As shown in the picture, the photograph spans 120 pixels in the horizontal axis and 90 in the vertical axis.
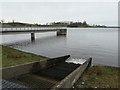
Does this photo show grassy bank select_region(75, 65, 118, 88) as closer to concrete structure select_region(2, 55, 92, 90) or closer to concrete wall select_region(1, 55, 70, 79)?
concrete structure select_region(2, 55, 92, 90)

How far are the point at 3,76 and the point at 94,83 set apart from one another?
5.60 m

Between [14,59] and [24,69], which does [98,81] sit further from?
[14,59]

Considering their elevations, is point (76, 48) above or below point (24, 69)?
below

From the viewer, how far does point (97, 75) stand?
10953 mm

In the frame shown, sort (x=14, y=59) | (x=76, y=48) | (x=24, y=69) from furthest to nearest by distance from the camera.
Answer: (x=76, y=48)
(x=14, y=59)
(x=24, y=69)

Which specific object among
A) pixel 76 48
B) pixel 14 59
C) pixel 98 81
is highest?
pixel 14 59

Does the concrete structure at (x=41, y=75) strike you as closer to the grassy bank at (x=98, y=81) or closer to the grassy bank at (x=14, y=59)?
the grassy bank at (x=98, y=81)

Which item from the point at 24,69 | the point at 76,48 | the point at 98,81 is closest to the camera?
the point at 98,81

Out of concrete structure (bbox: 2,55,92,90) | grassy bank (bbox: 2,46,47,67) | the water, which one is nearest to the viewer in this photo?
concrete structure (bbox: 2,55,92,90)

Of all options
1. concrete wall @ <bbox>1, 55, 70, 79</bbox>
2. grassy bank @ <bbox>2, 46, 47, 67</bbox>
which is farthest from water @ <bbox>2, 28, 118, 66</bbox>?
concrete wall @ <bbox>1, 55, 70, 79</bbox>

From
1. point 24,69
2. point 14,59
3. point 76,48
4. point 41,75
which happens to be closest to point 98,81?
point 41,75

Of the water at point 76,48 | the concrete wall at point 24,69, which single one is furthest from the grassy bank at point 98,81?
the water at point 76,48

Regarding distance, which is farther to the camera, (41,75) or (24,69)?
(41,75)

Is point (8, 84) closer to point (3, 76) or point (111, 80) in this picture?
point (3, 76)
